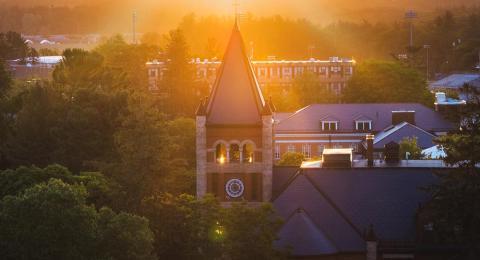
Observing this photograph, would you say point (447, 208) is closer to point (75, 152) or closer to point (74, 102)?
point (75, 152)

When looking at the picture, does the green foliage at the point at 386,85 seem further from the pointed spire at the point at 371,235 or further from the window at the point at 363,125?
the pointed spire at the point at 371,235

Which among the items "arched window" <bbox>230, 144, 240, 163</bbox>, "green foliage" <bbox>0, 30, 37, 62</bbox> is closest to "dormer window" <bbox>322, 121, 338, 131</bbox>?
"arched window" <bbox>230, 144, 240, 163</bbox>

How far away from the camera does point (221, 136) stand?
5544 centimetres

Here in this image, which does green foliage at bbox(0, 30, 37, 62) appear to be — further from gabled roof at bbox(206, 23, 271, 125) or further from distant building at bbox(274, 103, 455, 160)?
gabled roof at bbox(206, 23, 271, 125)

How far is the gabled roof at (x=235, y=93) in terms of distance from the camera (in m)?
55.5

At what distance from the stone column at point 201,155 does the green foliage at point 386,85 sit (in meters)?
85.6

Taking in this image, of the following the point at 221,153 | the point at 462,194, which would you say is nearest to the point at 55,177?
the point at 221,153

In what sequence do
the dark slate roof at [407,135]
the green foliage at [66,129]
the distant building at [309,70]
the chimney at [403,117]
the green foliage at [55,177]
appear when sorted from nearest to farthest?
1. the green foliage at [55,177]
2. the green foliage at [66,129]
3. the dark slate roof at [407,135]
4. the chimney at [403,117]
5. the distant building at [309,70]

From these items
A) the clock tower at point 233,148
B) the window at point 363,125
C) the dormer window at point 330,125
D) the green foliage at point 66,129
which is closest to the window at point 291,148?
the dormer window at point 330,125

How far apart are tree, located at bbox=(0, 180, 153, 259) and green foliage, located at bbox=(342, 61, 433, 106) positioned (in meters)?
94.3

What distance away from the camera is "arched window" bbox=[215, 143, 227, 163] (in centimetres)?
5556

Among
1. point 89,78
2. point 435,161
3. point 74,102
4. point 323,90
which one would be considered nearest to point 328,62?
point 323,90

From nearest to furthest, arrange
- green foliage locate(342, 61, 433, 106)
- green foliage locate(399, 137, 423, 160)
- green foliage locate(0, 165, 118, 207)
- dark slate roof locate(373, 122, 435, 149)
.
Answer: green foliage locate(0, 165, 118, 207) → green foliage locate(399, 137, 423, 160) → dark slate roof locate(373, 122, 435, 149) → green foliage locate(342, 61, 433, 106)

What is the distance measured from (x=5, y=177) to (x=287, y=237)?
17.1 m
